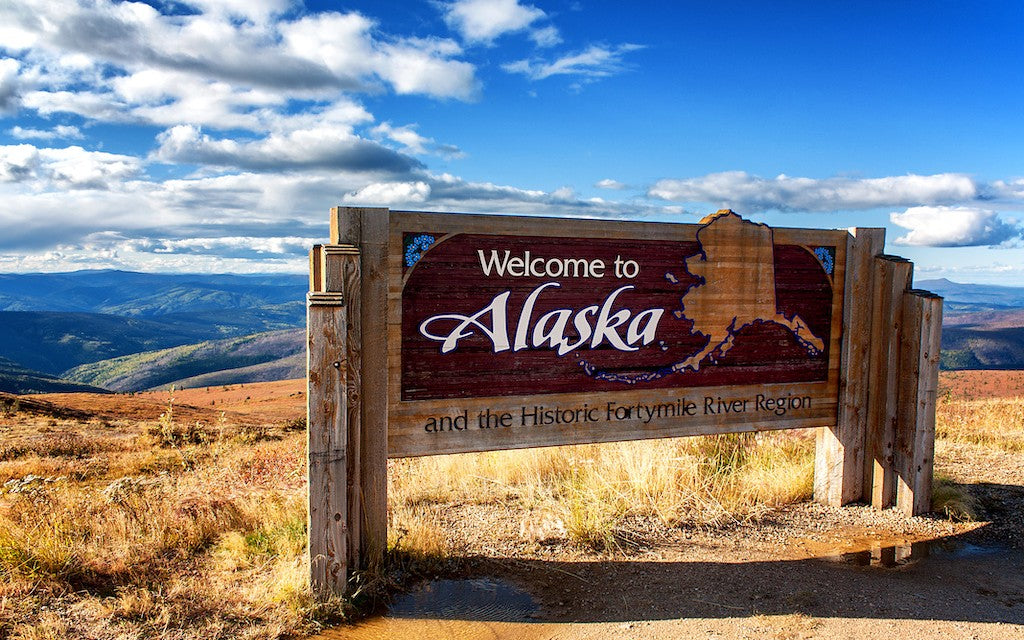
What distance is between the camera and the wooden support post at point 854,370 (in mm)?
6117

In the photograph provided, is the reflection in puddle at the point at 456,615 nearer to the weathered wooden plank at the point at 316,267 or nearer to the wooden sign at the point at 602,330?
the wooden sign at the point at 602,330

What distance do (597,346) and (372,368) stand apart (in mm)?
1822

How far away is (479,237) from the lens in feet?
16.4

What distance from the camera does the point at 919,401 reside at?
5.91 meters

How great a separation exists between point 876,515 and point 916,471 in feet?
1.73

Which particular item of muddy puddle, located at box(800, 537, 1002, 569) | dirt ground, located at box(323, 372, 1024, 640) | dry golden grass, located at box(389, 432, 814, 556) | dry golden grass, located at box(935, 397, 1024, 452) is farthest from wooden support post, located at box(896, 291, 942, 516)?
dry golden grass, located at box(935, 397, 1024, 452)

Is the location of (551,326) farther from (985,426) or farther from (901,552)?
(985,426)

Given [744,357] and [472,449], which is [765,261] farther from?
[472,449]

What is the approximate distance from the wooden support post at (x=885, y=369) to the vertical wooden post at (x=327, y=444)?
4.84 metres

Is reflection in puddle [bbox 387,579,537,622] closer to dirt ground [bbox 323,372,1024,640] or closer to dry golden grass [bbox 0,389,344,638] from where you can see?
dirt ground [bbox 323,372,1024,640]

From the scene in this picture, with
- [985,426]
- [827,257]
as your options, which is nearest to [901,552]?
[827,257]

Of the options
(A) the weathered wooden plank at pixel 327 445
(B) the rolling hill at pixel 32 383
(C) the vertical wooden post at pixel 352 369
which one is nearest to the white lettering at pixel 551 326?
(C) the vertical wooden post at pixel 352 369

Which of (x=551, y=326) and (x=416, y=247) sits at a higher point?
(x=416, y=247)

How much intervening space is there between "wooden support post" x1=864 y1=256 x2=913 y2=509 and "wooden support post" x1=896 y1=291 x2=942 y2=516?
0.34 feet
